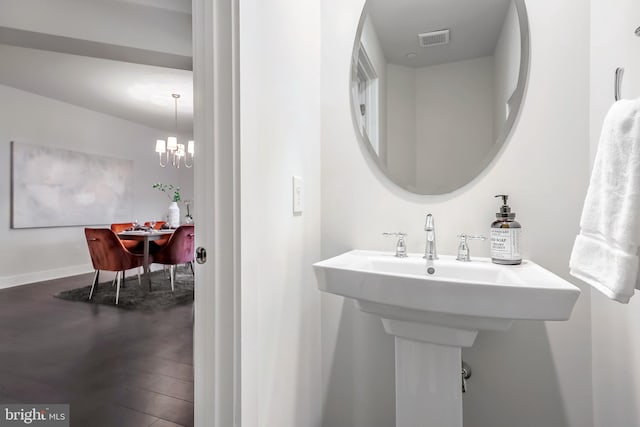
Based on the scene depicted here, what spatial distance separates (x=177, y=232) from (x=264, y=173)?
3218 millimetres

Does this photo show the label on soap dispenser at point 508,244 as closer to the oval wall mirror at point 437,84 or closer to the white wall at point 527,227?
the white wall at point 527,227

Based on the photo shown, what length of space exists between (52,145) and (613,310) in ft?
19.7

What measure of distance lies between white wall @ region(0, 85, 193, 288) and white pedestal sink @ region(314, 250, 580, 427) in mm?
5064

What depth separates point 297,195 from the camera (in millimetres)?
1197

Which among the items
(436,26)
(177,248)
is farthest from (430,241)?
(177,248)

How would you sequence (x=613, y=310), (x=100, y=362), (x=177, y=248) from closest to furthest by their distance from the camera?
1. (x=613, y=310)
2. (x=100, y=362)
3. (x=177, y=248)

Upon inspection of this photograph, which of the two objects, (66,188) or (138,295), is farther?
(66,188)

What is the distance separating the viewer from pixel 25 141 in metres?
4.22

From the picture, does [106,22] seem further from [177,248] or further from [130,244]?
[130,244]

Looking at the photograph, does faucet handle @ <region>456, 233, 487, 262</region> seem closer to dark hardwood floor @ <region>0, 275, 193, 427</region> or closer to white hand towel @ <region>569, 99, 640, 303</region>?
white hand towel @ <region>569, 99, 640, 303</region>

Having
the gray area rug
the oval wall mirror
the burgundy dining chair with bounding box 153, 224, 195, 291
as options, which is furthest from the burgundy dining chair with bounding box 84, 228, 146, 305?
the oval wall mirror

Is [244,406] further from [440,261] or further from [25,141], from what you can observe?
[25,141]

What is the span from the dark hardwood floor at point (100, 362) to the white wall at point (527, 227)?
96cm

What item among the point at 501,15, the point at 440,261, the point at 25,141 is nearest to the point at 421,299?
the point at 440,261
